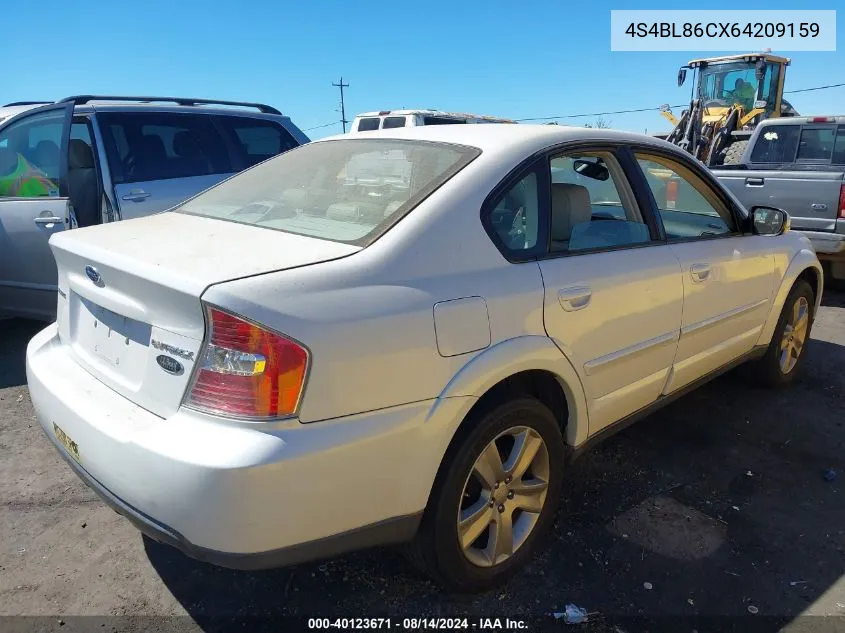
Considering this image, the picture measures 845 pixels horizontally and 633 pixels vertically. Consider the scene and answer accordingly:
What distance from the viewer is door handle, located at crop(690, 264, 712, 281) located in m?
3.09

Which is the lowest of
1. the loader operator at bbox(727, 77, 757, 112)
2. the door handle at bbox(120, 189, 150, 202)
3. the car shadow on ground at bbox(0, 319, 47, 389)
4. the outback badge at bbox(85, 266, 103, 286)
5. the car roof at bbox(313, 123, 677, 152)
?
the car shadow on ground at bbox(0, 319, 47, 389)

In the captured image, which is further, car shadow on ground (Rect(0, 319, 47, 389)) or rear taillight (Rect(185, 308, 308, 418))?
car shadow on ground (Rect(0, 319, 47, 389))

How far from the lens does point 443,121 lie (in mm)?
13195

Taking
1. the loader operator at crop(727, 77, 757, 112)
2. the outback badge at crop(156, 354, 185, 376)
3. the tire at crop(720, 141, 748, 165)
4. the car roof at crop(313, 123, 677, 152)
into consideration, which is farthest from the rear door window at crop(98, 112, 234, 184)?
the loader operator at crop(727, 77, 757, 112)

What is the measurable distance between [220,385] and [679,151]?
2.63 metres

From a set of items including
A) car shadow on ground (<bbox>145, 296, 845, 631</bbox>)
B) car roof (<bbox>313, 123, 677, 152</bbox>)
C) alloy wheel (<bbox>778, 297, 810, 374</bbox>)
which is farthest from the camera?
alloy wheel (<bbox>778, 297, 810, 374</bbox>)

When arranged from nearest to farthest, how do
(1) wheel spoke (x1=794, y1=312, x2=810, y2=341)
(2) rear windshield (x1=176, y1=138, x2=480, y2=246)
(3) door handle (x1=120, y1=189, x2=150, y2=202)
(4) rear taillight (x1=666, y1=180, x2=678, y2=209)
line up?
1. (2) rear windshield (x1=176, y1=138, x2=480, y2=246)
2. (4) rear taillight (x1=666, y1=180, x2=678, y2=209)
3. (1) wheel spoke (x1=794, y1=312, x2=810, y2=341)
4. (3) door handle (x1=120, y1=189, x2=150, y2=202)

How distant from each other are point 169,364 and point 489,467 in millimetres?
1152

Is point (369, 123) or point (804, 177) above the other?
point (369, 123)

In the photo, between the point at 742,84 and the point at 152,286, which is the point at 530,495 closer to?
the point at 152,286

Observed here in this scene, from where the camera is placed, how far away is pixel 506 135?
257 cm

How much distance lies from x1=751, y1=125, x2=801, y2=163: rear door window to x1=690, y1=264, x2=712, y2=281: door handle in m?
6.16

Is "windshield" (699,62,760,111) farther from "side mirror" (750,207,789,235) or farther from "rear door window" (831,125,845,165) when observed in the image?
"side mirror" (750,207,789,235)

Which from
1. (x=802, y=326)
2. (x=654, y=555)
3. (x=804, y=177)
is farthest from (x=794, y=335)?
(x=804, y=177)
